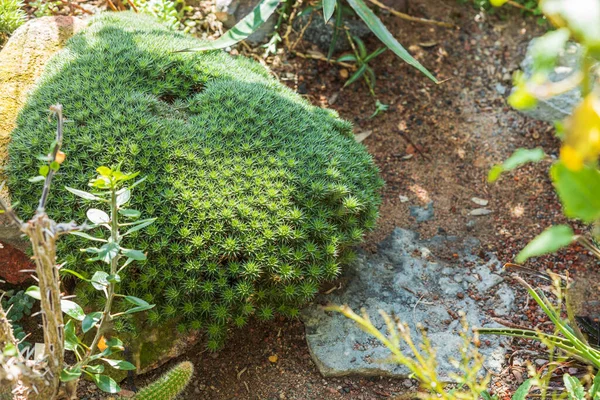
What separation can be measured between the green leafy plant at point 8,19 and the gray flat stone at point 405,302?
265 cm

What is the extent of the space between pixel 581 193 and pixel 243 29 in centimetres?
282

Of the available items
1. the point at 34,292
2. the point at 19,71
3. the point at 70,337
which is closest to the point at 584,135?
the point at 34,292

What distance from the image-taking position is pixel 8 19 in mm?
3869

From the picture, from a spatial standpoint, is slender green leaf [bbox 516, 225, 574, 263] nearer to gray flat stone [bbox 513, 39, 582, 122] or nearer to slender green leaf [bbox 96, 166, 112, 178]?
slender green leaf [bbox 96, 166, 112, 178]

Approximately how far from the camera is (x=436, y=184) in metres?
3.93

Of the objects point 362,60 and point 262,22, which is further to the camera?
point 362,60

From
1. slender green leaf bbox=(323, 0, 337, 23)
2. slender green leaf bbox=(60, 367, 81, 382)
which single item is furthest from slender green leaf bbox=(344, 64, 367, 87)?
slender green leaf bbox=(60, 367, 81, 382)

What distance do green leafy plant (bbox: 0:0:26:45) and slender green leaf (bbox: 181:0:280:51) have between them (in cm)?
141

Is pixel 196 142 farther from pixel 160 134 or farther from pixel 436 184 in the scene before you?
pixel 436 184

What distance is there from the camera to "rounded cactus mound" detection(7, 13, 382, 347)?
2648mm

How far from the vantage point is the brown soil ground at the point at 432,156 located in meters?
2.85

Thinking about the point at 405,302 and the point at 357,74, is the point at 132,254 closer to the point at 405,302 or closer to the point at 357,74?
the point at 405,302

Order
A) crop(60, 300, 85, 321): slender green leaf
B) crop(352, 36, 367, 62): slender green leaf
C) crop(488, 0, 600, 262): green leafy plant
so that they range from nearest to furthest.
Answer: crop(488, 0, 600, 262): green leafy plant
crop(60, 300, 85, 321): slender green leaf
crop(352, 36, 367, 62): slender green leaf

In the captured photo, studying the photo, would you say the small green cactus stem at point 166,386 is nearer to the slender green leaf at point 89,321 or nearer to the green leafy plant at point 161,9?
the slender green leaf at point 89,321
